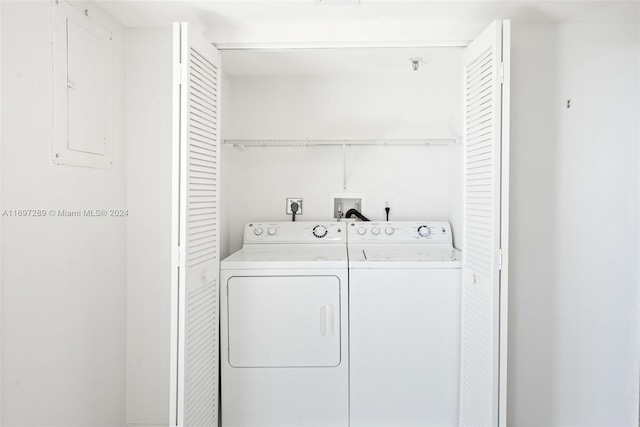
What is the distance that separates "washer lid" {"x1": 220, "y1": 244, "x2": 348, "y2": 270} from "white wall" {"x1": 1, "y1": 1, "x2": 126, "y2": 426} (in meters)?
0.65

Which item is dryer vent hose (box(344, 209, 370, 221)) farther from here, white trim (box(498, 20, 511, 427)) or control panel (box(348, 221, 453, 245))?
white trim (box(498, 20, 511, 427))

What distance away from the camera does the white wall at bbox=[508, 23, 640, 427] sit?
2004 mm

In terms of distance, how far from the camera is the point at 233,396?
207 centimetres

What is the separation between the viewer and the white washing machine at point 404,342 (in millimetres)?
2045

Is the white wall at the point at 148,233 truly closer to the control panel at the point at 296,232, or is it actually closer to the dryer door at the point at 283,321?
the dryer door at the point at 283,321

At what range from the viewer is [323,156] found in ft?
9.06

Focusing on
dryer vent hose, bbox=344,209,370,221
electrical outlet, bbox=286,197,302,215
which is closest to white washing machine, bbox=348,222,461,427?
dryer vent hose, bbox=344,209,370,221

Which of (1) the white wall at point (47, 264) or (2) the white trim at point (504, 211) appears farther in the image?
(2) the white trim at point (504, 211)

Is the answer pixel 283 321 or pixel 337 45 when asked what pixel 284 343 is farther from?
pixel 337 45

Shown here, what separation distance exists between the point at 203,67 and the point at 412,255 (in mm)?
1537

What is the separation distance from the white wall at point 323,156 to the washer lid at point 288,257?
295 millimetres

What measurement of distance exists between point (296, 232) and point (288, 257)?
41 cm

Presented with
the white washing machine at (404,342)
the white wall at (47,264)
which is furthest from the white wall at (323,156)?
the white wall at (47,264)

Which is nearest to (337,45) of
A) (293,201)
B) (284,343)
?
(293,201)
